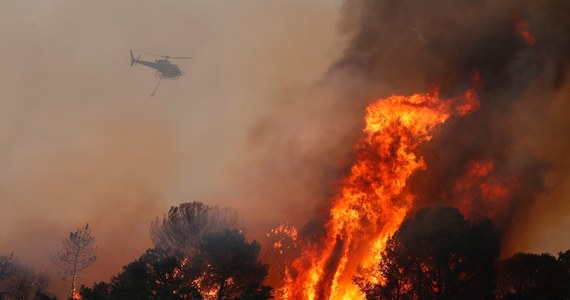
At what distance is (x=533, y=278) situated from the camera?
4534 cm

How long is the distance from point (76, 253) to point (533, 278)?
214 feet

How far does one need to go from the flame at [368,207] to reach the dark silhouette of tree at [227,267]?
384 inches

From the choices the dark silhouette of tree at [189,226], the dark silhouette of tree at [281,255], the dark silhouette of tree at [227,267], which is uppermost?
the dark silhouette of tree at [189,226]

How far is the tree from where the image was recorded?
81312 mm

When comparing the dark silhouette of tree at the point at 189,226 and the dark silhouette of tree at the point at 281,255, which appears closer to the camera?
the dark silhouette of tree at the point at 281,255

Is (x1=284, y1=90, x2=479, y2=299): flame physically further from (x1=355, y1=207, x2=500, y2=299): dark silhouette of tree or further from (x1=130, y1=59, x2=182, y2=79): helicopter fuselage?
(x1=130, y1=59, x2=182, y2=79): helicopter fuselage

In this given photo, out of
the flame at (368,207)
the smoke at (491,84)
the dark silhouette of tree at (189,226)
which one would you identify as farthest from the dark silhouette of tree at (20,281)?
the smoke at (491,84)

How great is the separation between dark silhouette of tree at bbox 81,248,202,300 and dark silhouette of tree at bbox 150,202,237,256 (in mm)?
13045

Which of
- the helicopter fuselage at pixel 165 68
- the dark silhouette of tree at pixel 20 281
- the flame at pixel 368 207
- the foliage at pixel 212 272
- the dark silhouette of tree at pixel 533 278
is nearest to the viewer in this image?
the dark silhouette of tree at pixel 533 278

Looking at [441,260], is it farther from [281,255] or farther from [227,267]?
[281,255]

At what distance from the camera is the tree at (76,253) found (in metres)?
81.3

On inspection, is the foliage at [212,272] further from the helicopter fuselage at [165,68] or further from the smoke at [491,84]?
the helicopter fuselage at [165,68]

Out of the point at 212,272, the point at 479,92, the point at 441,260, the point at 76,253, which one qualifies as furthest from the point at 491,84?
the point at 76,253

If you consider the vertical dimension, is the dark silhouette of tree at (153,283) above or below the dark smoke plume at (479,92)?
below
